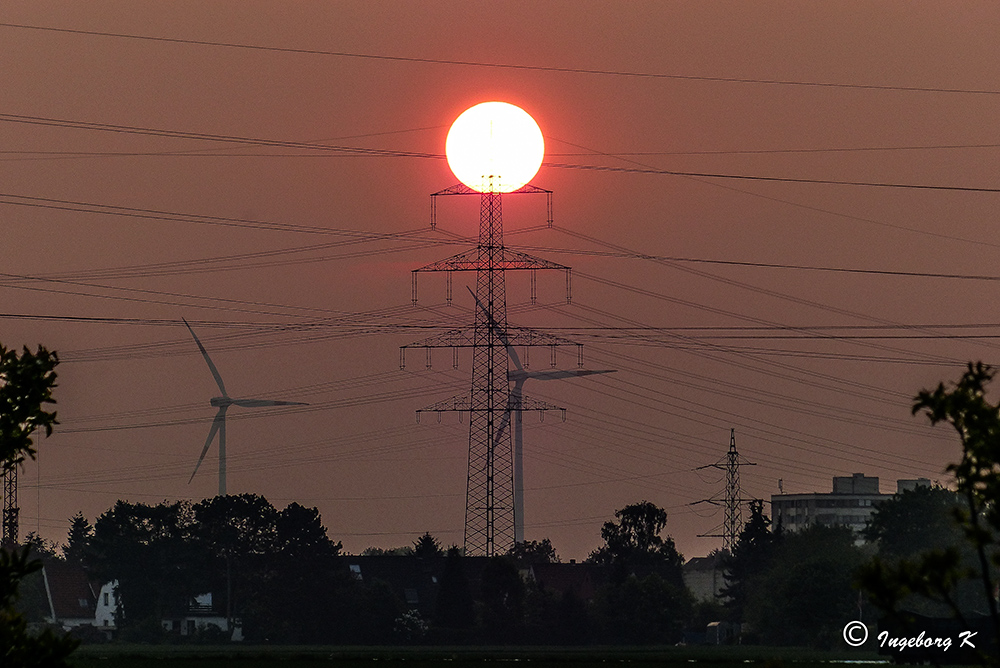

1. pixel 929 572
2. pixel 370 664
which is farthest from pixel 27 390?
pixel 370 664

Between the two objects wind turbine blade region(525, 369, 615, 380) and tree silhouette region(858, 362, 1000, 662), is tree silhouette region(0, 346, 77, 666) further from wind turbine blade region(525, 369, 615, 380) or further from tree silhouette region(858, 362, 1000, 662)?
wind turbine blade region(525, 369, 615, 380)

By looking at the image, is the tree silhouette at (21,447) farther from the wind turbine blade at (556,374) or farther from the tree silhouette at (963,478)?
the wind turbine blade at (556,374)

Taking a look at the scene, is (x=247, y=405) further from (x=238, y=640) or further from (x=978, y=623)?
(x=978, y=623)

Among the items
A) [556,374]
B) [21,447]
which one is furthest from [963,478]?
[556,374]

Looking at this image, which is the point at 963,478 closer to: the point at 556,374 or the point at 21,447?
the point at 21,447

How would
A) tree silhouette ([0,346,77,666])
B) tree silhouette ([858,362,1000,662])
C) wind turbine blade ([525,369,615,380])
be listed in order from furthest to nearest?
1. wind turbine blade ([525,369,615,380])
2. tree silhouette ([0,346,77,666])
3. tree silhouette ([858,362,1000,662])

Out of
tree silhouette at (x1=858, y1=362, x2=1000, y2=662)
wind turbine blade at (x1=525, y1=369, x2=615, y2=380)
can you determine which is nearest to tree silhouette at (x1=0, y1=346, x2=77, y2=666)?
tree silhouette at (x1=858, y1=362, x2=1000, y2=662)

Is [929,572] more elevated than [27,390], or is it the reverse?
[27,390]

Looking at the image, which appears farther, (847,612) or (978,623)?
(847,612)

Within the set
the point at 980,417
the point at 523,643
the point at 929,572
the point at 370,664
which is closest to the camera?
the point at 929,572

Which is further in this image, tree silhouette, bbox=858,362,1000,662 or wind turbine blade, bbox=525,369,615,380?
wind turbine blade, bbox=525,369,615,380

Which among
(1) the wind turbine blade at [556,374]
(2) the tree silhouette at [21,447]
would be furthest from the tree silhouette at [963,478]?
(1) the wind turbine blade at [556,374]

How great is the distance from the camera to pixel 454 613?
174 m

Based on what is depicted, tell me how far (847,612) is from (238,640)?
7640 centimetres
